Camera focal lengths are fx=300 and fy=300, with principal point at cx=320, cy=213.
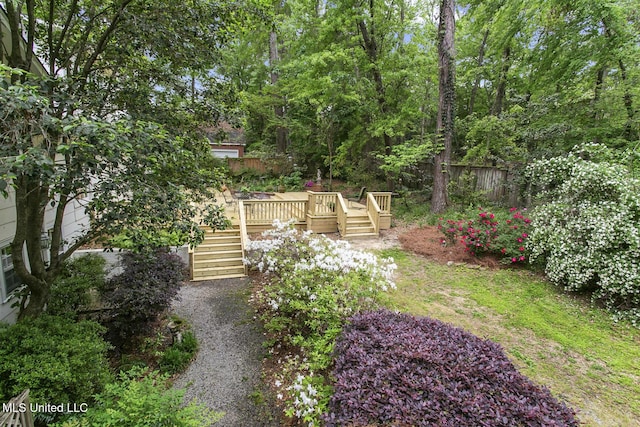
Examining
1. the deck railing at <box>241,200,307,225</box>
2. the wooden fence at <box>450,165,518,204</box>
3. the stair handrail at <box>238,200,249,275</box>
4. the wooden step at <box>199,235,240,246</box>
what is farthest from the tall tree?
the wooden fence at <box>450,165,518,204</box>

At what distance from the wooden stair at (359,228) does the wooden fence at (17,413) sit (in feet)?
28.4

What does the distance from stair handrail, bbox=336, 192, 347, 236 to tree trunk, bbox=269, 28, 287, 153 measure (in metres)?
8.21

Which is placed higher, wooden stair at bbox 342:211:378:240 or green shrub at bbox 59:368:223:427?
wooden stair at bbox 342:211:378:240

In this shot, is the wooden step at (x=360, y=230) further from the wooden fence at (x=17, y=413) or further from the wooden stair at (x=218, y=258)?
the wooden fence at (x=17, y=413)

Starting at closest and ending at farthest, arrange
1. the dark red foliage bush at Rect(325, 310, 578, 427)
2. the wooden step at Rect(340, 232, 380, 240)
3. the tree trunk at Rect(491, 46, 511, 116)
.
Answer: the dark red foliage bush at Rect(325, 310, 578, 427) < the wooden step at Rect(340, 232, 380, 240) < the tree trunk at Rect(491, 46, 511, 116)

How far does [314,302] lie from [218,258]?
4.80 m

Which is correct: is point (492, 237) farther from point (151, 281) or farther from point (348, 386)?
point (151, 281)

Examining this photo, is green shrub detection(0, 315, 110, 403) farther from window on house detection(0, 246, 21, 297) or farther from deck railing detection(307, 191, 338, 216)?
deck railing detection(307, 191, 338, 216)

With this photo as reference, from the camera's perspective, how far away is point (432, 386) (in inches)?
101

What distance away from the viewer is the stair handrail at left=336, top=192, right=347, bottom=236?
34.0 feet

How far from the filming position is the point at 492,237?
809cm

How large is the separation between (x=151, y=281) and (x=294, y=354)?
8.21ft

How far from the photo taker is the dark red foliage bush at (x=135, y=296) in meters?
4.41

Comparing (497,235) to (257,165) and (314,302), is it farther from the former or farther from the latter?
(257,165)
